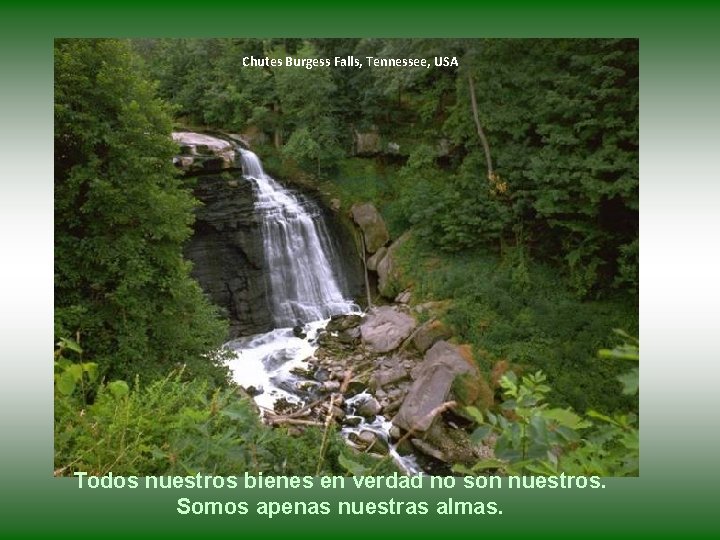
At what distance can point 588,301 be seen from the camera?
33.0ft

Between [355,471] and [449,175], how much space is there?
38.1 feet

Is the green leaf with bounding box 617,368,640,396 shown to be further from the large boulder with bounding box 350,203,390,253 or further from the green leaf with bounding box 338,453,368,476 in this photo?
the large boulder with bounding box 350,203,390,253

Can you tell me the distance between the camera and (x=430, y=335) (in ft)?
33.4

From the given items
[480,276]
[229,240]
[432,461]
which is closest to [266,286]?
[229,240]

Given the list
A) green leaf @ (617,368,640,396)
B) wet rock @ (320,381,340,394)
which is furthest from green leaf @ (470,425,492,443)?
wet rock @ (320,381,340,394)

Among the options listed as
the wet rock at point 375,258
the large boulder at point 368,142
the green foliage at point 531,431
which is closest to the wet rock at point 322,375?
the wet rock at point 375,258

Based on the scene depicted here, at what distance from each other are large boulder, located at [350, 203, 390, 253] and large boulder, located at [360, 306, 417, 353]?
2.70 m

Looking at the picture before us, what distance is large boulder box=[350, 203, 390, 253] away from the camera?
1398 cm

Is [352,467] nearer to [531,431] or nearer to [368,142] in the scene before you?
[531,431]

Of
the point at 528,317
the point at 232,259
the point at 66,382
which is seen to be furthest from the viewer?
the point at 232,259

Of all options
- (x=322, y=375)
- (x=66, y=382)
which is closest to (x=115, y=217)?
(x=66, y=382)

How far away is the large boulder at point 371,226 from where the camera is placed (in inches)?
550

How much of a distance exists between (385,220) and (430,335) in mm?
4987

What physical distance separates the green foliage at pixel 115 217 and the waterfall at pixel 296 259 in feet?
20.0
